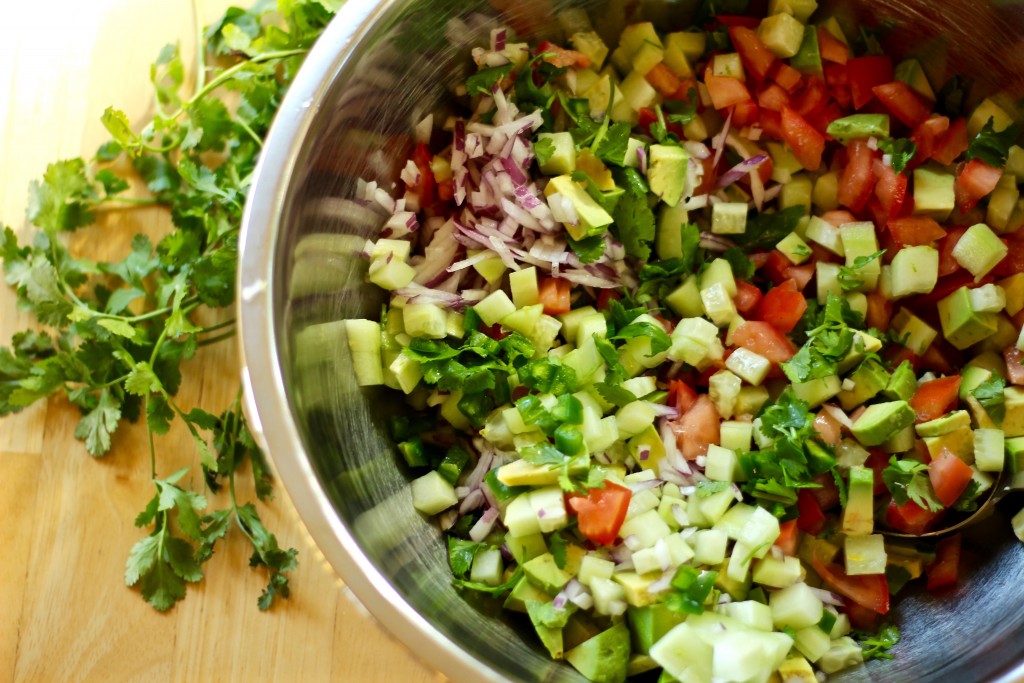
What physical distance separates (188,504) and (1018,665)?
161cm

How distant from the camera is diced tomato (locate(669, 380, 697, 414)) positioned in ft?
5.71

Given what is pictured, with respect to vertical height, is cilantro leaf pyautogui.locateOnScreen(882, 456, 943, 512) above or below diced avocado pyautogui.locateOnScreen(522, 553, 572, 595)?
above

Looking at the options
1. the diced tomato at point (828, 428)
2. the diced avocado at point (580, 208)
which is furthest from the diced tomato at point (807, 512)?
the diced avocado at point (580, 208)

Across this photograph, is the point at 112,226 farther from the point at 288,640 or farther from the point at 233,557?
the point at 288,640

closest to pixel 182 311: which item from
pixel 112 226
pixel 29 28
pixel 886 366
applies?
pixel 112 226

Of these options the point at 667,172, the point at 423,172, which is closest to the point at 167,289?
the point at 423,172

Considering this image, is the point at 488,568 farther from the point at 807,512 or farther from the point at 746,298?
the point at 746,298

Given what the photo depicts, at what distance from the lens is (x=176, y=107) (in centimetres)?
208

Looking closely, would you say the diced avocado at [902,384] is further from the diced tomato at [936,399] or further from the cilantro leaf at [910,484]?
the cilantro leaf at [910,484]

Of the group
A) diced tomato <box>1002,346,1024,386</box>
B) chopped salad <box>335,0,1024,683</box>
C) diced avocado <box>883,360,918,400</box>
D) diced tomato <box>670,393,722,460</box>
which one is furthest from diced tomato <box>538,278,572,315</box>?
diced tomato <box>1002,346,1024,386</box>

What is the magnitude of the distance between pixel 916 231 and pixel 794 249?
237 mm

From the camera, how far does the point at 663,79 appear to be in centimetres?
180

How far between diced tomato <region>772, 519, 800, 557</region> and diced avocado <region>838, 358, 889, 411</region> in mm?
295

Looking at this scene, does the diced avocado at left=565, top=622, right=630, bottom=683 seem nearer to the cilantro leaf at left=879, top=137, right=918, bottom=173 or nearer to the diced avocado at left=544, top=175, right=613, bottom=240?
the diced avocado at left=544, top=175, right=613, bottom=240
